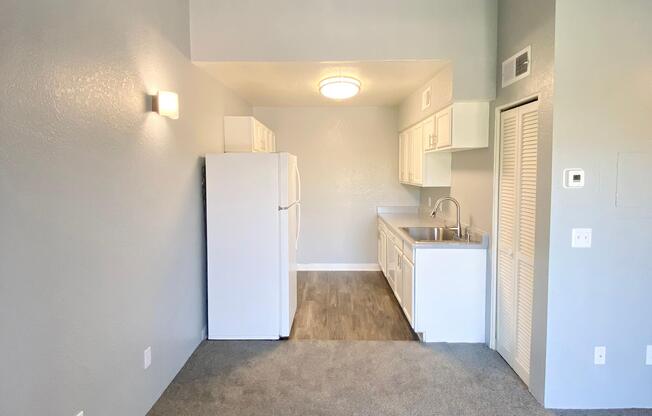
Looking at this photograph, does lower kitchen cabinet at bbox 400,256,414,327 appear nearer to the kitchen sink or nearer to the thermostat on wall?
the kitchen sink

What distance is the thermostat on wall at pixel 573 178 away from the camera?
8.23 feet

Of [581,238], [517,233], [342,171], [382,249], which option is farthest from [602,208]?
[342,171]

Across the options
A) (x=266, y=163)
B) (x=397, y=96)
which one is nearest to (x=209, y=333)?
(x=266, y=163)

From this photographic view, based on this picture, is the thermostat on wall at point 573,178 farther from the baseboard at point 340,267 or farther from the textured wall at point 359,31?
the baseboard at point 340,267

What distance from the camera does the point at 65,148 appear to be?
5.87 feet

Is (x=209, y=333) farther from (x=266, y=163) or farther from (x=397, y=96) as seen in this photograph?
(x=397, y=96)

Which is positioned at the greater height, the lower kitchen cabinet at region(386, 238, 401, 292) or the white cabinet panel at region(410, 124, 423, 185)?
the white cabinet panel at region(410, 124, 423, 185)

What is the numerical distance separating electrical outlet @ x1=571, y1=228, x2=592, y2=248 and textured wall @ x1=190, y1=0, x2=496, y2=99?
4.50ft

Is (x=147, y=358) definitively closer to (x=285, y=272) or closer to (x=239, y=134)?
(x=285, y=272)

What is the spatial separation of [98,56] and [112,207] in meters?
0.76

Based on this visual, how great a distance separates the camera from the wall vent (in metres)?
2.82

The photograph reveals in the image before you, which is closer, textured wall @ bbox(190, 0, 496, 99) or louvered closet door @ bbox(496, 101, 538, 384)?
louvered closet door @ bbox(496, 101, 538, 384)

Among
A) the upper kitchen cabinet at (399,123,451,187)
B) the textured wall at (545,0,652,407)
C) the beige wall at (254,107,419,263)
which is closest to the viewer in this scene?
the textured wall at (545,0,652,407)

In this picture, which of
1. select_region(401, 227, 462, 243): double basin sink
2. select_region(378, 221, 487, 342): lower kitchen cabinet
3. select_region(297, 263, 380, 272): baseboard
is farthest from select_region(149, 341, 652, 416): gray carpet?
select_region(297, 263, 380, 272): baseboard
